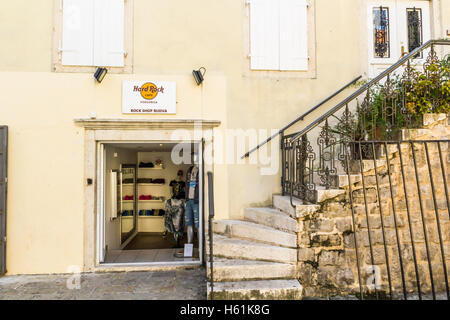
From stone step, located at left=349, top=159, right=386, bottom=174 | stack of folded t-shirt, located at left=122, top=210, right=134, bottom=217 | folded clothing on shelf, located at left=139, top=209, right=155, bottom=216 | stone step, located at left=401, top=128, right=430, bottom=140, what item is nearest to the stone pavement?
stone step, located at left=349, top=159, right=386, bottom=174

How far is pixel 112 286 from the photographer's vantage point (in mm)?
4039

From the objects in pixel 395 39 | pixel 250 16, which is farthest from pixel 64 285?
pixel 395 39

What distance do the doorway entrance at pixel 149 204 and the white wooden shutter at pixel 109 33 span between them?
1421mm

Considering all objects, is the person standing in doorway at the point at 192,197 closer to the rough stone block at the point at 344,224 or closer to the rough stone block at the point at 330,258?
the rough stone block at the point at 330,258

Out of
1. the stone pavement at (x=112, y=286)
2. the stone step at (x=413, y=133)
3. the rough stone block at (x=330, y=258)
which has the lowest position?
the stone pavement at (x=112, y=286)

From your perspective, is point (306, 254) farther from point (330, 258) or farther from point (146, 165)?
point (146, 165)

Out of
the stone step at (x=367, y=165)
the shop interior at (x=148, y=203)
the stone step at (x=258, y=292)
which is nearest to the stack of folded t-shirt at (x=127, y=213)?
the shop interior at (x=148, y=203)

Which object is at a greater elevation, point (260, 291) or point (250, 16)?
point (250, 16)

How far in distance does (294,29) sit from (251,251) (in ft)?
12.9

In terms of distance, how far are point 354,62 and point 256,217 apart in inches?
131

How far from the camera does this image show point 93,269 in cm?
461

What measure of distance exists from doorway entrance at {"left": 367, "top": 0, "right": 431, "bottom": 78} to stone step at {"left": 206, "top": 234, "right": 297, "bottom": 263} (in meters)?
3.91

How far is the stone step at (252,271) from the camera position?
3.53 meters
